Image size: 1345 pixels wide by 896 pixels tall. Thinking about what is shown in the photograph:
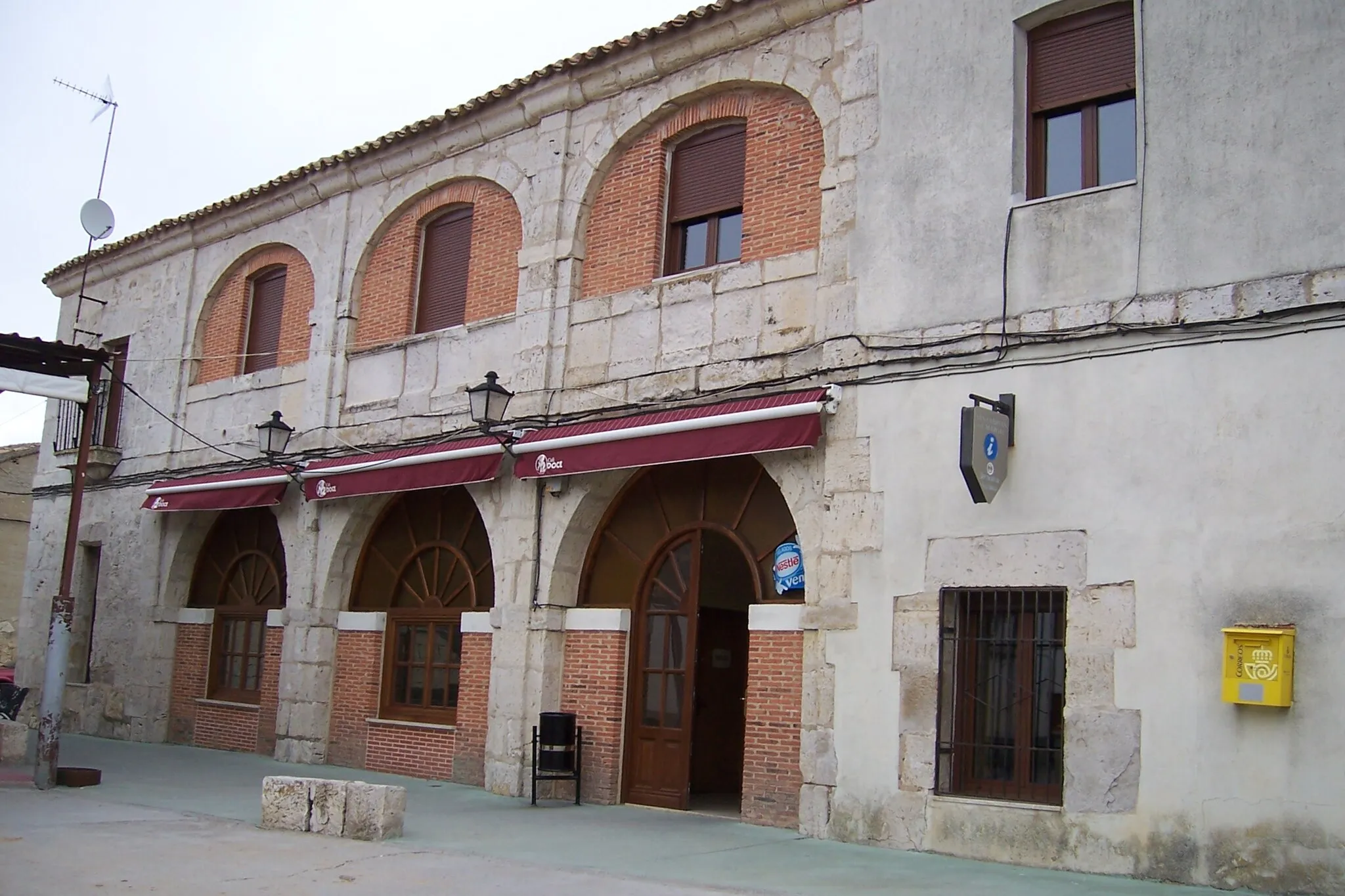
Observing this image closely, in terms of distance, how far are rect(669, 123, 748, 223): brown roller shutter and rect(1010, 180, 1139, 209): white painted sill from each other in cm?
293

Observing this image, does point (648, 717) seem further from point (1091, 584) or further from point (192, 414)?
point (192, 414)

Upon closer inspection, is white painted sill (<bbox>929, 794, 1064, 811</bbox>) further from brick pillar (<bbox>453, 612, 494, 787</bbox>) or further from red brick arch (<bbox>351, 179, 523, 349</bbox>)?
red brick arch (<bbox>351, 179, 523, 349</bbox>)

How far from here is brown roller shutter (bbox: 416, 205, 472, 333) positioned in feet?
46.4

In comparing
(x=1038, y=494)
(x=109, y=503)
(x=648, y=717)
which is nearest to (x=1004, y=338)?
(x=1038, y=494)

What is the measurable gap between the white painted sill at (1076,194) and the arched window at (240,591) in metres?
10.5

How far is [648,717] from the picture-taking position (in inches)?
462

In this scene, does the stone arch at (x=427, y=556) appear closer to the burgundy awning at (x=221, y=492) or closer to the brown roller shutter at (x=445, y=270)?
the burgundy awning at (x=221, y=492)

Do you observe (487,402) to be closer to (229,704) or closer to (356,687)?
(356,687)

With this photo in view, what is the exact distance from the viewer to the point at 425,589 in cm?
1416

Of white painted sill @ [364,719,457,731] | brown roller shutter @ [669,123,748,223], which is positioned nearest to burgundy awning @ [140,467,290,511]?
white painted sill @ [364,719,457,731]

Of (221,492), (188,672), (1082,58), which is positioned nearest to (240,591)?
(188,672)

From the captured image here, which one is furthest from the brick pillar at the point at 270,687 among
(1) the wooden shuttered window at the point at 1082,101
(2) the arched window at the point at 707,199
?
(1) the wooden shuttered window at the point at 1082,101

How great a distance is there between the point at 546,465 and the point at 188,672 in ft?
25.5

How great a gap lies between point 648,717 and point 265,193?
876 centimetres
